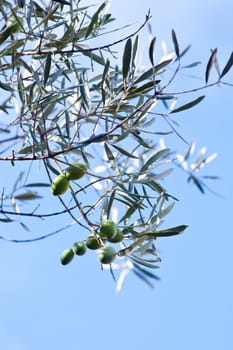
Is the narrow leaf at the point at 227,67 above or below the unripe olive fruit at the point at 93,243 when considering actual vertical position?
above

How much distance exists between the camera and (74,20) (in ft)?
6.97

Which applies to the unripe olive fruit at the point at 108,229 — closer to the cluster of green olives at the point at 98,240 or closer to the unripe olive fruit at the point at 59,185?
the cluster of green olives at the point at 98,240

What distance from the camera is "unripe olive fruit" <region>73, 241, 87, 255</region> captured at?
1864mm

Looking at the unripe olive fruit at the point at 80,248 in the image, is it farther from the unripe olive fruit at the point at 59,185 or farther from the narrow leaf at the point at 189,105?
the narrow leaf at the point at 189,105

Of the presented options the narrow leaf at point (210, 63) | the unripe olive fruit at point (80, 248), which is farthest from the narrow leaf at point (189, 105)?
the unripe olive fruit at point (80, 248)

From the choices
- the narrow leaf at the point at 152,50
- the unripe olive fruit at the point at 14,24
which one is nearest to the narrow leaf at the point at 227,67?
the narrow leaf at the point at 152,50

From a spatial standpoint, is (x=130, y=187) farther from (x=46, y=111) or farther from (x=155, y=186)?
(x=46, y=111)

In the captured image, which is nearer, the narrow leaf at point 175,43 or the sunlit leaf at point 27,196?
the narrow leaf at point 175,43

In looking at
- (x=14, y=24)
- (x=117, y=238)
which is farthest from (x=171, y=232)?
(x=14, y=24)

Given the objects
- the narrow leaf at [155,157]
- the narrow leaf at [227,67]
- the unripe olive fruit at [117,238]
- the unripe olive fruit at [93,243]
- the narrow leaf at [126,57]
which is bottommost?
the unripe olive fruit at [117,238]

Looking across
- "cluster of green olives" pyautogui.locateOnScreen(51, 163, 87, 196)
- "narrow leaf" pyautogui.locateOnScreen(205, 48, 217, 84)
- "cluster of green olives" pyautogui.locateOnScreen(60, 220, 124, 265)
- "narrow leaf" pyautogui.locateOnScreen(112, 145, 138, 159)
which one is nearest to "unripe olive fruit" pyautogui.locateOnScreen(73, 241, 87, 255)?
"cluster of green olives" pyautogui.locateOnScreen(60, 220, 124, 265)

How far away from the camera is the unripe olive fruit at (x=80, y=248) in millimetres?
1864

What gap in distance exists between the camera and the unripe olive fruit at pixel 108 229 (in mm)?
1843

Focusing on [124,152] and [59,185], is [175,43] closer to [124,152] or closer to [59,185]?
[124,152]
